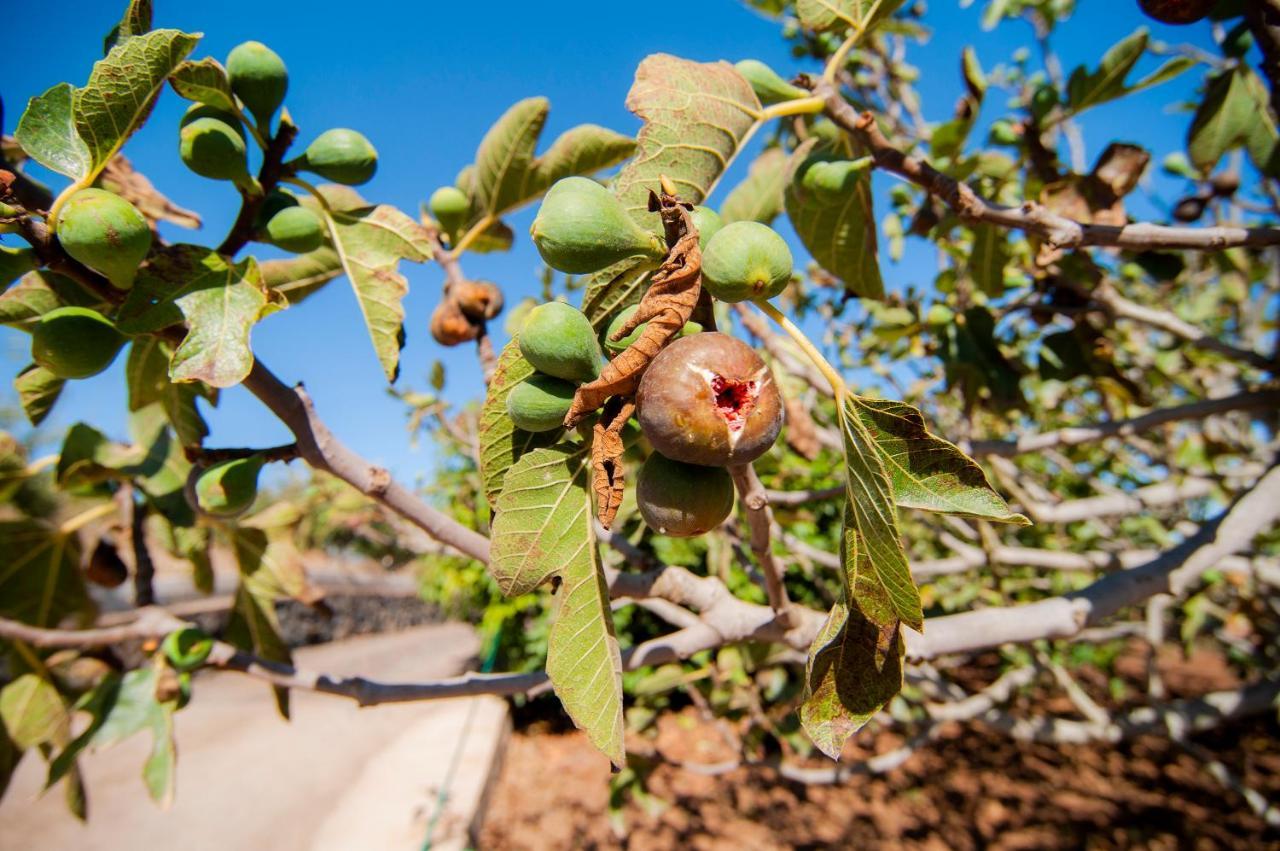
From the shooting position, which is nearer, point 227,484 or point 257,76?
point 257,76

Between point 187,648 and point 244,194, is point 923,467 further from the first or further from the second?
point 187,648

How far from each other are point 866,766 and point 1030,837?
2765mm

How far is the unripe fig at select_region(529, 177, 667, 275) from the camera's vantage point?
2.61 feet

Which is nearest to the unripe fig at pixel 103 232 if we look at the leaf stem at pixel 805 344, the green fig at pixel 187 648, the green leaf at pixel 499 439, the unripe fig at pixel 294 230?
the unripe fig at pixel 294 230

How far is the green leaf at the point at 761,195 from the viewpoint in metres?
1.78

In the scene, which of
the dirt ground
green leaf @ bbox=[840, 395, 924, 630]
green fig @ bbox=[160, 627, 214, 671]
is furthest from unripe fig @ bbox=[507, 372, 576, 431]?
the dirt ground

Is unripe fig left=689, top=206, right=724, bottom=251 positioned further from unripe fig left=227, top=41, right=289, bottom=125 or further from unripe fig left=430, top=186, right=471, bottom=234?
unripe fig left=430, top=186, right=471, bottom=234

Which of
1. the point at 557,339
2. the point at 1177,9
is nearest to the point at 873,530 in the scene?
the point at 557,339

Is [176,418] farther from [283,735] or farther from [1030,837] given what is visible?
[283,735]

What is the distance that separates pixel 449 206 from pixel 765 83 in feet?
3.04

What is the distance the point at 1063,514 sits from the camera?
102 inches

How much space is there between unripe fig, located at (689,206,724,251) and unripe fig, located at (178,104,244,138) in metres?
0.94

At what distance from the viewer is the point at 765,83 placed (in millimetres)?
1323

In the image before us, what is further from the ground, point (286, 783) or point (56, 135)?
point (56, 135)
